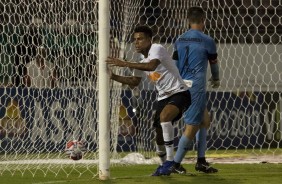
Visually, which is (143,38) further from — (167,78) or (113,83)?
(113,83)

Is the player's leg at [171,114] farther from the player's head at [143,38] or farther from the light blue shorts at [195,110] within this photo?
the player's head at [143,38]

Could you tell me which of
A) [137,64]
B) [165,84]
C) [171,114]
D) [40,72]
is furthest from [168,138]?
[40,72]

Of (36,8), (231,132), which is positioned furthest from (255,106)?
(36,8)

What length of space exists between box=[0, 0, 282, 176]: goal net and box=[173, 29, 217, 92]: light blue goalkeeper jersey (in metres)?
1.63

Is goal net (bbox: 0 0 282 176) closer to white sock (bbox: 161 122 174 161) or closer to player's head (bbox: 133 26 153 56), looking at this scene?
white sock (bbox: 161 122 174 161)

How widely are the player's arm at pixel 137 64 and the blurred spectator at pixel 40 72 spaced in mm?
3883

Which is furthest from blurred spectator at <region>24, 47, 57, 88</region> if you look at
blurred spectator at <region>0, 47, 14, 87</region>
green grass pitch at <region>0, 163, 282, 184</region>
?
green grass pitch at <region>0, 163, 282, 184</region>

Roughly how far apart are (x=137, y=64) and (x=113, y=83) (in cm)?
390

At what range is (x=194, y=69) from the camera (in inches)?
320

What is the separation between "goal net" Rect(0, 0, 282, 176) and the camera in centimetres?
1090

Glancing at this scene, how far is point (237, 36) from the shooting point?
555 inches

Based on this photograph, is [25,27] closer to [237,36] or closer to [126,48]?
[126,48]

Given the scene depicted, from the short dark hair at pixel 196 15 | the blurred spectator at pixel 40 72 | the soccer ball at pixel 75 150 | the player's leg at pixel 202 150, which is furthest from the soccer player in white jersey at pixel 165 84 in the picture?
the blurred spectator at pixel 40 72

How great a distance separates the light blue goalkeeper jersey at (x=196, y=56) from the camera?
8.12 metres
